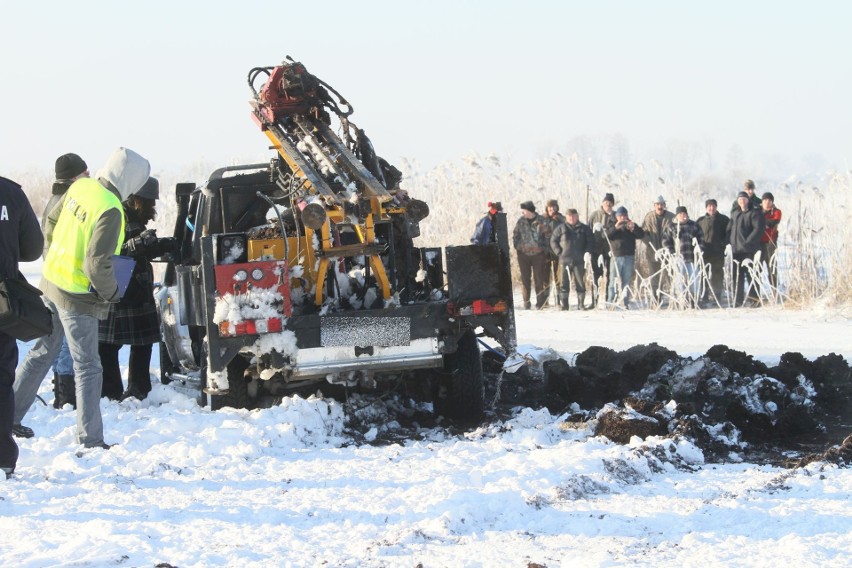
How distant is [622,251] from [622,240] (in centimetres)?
16

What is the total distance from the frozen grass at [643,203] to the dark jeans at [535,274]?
821mm

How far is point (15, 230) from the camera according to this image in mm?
5824

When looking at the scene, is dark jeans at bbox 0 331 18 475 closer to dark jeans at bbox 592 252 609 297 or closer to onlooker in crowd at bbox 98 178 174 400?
onlooker in crowd at bbox 98 178 174 400

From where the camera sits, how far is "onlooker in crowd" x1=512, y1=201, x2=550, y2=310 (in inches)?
661

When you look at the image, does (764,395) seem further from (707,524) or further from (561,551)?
(561,551)

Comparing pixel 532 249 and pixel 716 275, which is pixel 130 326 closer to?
pixel 532 249

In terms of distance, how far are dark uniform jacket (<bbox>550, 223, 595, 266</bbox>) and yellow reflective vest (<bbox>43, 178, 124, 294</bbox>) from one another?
1072cm

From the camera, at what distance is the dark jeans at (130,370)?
29.7 ft

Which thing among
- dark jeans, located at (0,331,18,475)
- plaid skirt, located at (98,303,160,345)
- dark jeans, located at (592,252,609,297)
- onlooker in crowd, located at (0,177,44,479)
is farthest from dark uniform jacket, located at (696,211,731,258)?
dark jeans, located at (0,331,18,475)

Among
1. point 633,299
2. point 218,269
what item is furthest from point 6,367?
point 633,299

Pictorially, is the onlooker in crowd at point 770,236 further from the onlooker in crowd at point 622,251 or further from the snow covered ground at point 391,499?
the snow covered ground at point 391,499

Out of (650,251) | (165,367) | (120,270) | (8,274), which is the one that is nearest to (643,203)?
(650,251)

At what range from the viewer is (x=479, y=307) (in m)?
7.79

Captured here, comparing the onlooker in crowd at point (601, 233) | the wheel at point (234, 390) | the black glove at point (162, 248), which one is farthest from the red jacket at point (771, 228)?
the wheel at point (234, 390)
